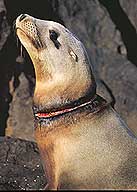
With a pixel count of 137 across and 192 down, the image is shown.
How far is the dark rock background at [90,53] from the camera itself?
25.9 feet

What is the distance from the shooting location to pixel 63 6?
28.6ft

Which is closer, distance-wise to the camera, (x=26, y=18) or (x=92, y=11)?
(x=26, y=18)

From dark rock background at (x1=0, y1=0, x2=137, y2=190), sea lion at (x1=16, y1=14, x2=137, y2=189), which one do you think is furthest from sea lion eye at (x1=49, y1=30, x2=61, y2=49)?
dark rock background at (x1=0, y1=0, x2=137, y2=190)

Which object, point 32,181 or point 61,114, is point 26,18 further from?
point 32,181

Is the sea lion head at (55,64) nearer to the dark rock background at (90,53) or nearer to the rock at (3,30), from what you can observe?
the dark rock background at (90,53)

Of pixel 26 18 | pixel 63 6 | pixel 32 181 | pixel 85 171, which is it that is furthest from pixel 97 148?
pixel 63 6

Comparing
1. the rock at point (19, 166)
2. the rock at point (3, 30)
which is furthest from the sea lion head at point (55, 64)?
the rock at point (3, 30)

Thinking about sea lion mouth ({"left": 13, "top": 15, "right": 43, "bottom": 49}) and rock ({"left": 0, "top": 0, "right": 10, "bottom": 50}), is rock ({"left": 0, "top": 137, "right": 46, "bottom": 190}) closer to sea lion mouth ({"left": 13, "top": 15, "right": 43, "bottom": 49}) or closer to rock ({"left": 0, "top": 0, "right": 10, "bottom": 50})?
sea lion mouth ({"left": 13, "top": 15, "right": 43, "bottom": 49})

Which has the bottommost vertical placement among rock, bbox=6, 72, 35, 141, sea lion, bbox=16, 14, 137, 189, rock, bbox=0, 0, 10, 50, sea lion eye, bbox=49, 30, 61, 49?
rock, bbox=6, 72, 35, 141

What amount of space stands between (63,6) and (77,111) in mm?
5404

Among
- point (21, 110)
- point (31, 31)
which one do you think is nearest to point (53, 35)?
point (31, 31)

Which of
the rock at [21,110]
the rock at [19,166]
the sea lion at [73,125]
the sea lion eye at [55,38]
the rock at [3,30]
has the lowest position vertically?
the rock at [21,110]

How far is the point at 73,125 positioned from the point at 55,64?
487 millimetres

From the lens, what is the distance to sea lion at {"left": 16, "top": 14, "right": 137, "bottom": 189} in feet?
11.4
